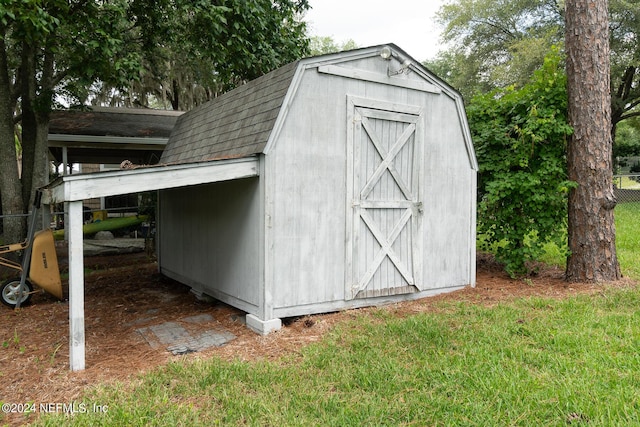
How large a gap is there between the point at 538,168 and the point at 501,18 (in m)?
19.9

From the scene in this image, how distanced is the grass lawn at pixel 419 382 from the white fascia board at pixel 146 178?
62.6 inches

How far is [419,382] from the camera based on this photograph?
10.6ft

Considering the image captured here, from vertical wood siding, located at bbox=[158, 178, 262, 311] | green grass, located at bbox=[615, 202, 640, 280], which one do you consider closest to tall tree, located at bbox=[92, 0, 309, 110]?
vertical wood siding, located at bbox=[158, 178, 262, 311]

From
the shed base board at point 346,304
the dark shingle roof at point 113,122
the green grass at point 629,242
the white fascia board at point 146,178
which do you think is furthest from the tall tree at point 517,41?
the white fascia board at point 146,178

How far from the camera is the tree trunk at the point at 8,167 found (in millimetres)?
7617

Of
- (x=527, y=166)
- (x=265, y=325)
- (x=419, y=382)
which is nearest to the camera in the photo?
(x=419, y=382)

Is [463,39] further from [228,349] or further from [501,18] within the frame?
[228,349]

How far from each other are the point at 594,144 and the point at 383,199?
3.13 metres

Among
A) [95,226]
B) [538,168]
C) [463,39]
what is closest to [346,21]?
[463,39]

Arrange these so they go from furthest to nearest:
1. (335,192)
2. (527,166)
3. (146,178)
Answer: (527,166), (335,192), (146,178)

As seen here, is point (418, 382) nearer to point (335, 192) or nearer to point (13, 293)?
point (335, 192)

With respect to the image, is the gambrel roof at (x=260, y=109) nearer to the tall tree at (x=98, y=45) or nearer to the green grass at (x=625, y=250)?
the tall tree at (x=98, y=45)

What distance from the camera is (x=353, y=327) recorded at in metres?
4.51

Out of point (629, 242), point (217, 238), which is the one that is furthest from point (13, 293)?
point (629, 242)
